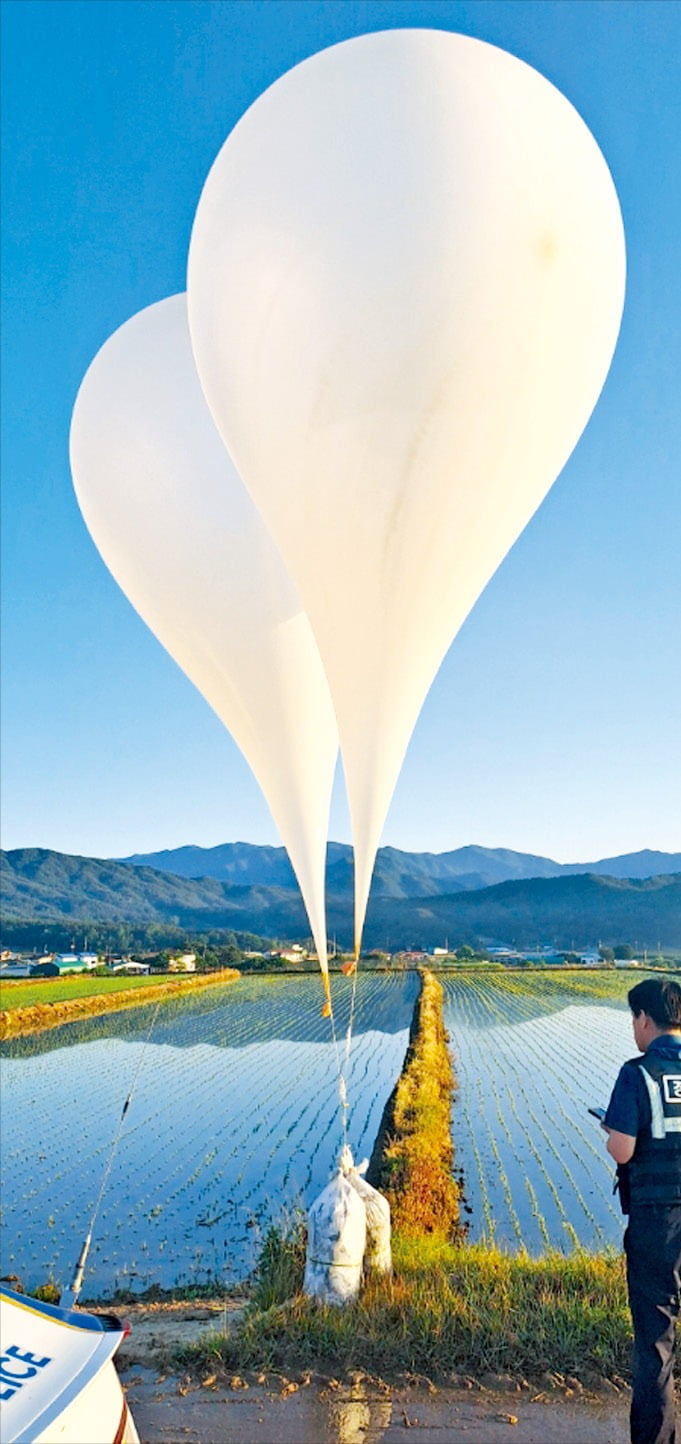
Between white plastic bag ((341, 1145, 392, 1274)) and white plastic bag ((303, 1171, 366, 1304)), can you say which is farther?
white plastic bag ((341, 1145, 392, 1274))

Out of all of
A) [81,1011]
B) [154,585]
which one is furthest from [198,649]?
[81,1011]

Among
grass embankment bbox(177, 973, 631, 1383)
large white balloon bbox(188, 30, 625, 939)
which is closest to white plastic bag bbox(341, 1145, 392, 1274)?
grass embankment bbox(177, 973, 631, 1383)

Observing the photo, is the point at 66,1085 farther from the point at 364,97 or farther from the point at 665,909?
the point at 665,909

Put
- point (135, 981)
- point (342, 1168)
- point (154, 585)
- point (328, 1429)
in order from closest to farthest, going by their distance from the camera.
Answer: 1. point (328, 1429)
2. point (342, 1168)
3. point (154, 585)
4. point (135, 981)

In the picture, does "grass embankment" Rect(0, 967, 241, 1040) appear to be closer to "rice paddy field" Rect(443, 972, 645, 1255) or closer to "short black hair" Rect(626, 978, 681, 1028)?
"rice paddy field" Rect(443, 972, 645, 1255)

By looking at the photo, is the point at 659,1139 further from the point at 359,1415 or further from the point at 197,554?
Answer: the point at 197,554

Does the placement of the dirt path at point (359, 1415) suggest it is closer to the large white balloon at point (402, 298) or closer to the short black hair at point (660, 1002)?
the short black hair at point (660, 1002)

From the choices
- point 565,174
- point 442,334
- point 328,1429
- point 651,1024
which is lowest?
point 328,1429
